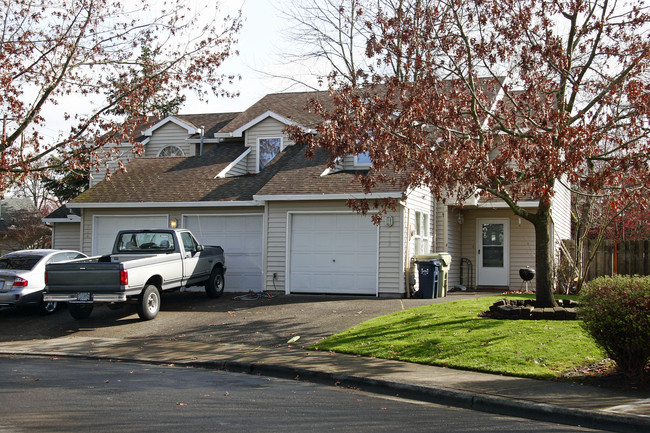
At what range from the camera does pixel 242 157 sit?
885 inches

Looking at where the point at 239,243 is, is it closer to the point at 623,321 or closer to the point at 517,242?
the point at 517,242

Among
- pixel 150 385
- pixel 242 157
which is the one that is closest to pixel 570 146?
pixel 150 385

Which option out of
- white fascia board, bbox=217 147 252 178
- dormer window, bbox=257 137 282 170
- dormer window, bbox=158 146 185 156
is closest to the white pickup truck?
white fascia board, bbox=217 147 252 178

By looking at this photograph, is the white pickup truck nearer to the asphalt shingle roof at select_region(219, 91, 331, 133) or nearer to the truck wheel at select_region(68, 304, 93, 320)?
the truck wheel at select_region(68, 304, 93, 320)

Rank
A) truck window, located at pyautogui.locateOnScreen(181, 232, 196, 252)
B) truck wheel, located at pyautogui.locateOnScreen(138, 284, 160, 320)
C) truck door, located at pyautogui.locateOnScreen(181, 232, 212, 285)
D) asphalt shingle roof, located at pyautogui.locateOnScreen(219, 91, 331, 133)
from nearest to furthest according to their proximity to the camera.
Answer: truck wheel, located at pyautogui.locateOnScreen(138, 284, 160, 320) → truck door, located at pyautogui.locateOnScreen(181, 232, 212, 285) → truck window, located at pyautogui.locateOnScreen(181, 232, 196, 252) → asphalt shingle roof, located at pyautogui.locateOnScreen(219, 91, 331, 133)

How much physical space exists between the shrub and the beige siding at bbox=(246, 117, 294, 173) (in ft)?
49.8

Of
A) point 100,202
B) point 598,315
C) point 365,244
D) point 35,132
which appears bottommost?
point 598,315

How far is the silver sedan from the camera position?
15492mm

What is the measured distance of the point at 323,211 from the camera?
60.1ft

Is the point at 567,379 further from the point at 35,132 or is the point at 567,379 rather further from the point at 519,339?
the point at 35,132

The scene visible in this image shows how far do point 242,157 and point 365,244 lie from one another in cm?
660

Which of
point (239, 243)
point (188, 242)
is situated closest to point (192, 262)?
point (188, 242)

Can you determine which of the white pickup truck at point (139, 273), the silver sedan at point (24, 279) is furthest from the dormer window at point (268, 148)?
the silver sedan at point (24, 279)

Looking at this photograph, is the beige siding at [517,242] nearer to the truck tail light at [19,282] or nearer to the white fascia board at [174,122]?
the white fascia board at [174,122]
